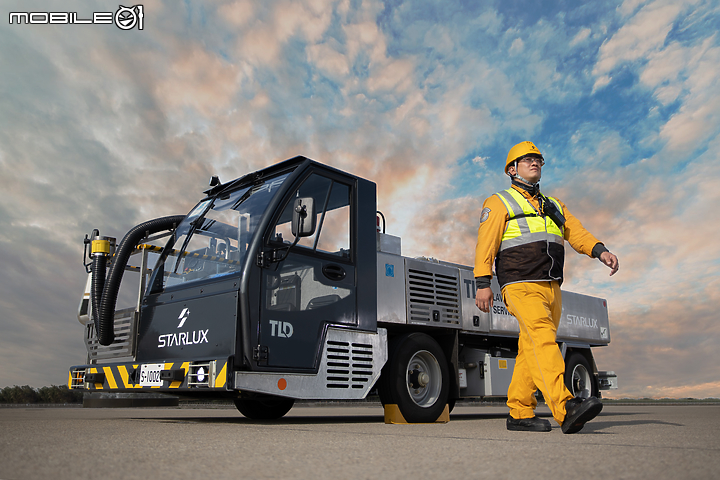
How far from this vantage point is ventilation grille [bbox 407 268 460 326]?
6555mm

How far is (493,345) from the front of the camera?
26.2 ft

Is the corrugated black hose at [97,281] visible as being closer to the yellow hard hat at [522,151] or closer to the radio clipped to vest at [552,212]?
the yellow hard hat at [522,151]

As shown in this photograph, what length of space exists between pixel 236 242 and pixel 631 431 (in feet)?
12.1

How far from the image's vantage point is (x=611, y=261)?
4.90 m

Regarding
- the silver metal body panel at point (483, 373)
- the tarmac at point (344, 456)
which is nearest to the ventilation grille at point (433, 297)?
the silver metal body panel at point (483, 373)

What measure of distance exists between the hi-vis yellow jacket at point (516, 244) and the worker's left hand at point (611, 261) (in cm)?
37

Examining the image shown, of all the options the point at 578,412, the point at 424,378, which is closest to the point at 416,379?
the point at 424,378

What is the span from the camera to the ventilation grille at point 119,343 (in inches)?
236

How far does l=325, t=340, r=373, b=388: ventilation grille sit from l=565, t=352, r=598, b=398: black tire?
4093 mm

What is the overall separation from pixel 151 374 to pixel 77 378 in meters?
1.35

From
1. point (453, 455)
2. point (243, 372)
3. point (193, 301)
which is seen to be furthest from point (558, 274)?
point (193, 301)

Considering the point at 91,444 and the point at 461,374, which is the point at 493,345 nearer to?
the point at 461,374

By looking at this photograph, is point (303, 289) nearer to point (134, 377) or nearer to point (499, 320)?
point (134, 377)

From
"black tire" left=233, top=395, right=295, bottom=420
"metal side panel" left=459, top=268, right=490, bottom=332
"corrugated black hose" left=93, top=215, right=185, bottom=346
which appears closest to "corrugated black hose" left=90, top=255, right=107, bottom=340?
"corrugated black hose" left=93, top=215, right=185, bottom=346
